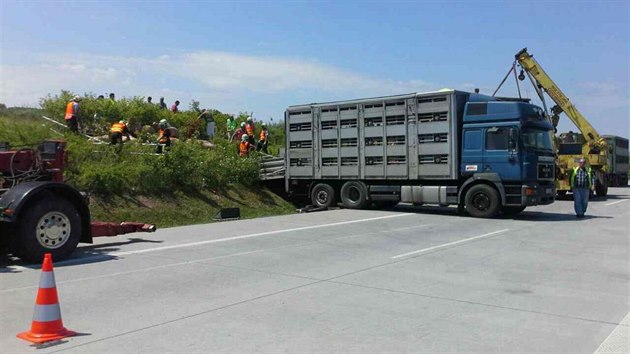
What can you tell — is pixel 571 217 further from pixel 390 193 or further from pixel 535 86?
pixel 535 86

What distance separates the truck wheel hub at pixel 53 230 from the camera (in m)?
8.82

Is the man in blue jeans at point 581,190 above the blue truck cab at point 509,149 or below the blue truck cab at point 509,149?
below

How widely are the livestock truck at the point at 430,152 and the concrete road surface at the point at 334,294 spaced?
14.0 feet

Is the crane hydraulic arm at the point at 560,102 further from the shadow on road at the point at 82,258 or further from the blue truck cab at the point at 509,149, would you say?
the shadow on road at the point at 82,258

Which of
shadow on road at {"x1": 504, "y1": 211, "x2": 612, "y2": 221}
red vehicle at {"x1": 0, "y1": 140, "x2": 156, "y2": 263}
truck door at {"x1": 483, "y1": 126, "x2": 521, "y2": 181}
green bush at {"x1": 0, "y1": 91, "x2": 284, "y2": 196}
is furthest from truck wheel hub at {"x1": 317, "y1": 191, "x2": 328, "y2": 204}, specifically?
red vehicle at {"x1": 0, "y1": 140, "x2": 156, "y2": 263}

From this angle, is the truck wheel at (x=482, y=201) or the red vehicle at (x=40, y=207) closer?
the red vehicle at (x=40, y=207)

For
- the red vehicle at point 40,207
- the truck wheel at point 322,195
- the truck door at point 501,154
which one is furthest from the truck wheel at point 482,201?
the red vehicle at point 40,207

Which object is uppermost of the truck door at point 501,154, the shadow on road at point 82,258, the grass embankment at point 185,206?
the truck door at point 501,154

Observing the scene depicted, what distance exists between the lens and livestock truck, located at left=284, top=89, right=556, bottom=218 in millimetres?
16781

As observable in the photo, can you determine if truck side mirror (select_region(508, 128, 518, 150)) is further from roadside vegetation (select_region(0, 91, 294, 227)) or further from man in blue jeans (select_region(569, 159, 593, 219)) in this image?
roadside vegetation (select_region(0, 91, 294, 227))

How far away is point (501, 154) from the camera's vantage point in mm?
16828

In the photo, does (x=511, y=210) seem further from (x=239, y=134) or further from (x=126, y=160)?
(x=239, y=134)

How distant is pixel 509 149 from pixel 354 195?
585cm

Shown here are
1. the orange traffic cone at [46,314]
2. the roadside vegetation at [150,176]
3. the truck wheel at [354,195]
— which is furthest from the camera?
the truck wheel at [354,195]
